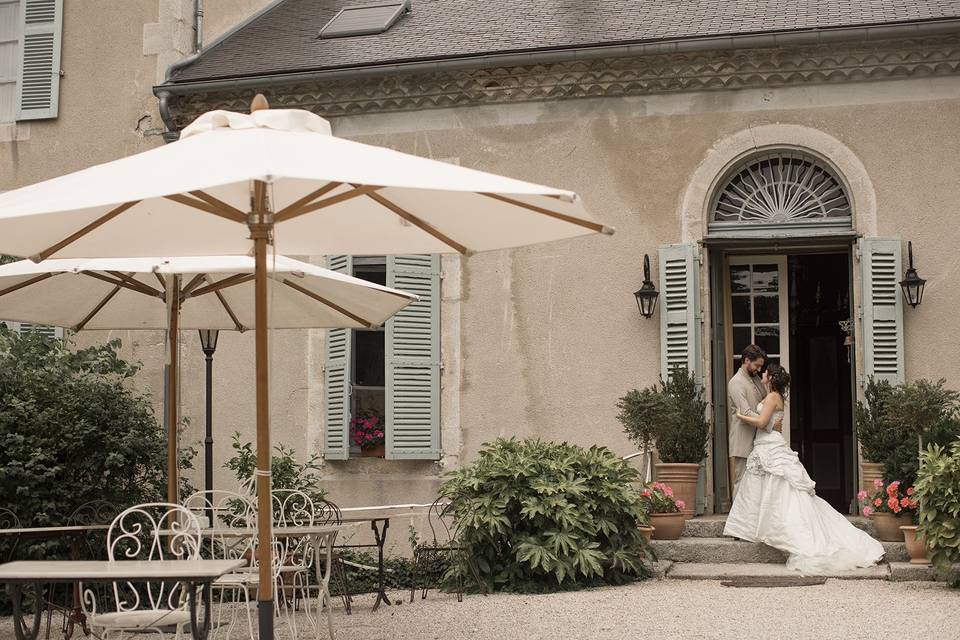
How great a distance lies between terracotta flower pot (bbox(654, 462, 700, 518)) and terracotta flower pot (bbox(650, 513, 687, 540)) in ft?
0.82

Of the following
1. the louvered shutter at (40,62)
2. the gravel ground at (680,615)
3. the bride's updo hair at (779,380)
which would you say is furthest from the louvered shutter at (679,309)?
the louvered shutter at (40,62)

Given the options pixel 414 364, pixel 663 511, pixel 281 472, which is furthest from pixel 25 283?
pixel 663 511

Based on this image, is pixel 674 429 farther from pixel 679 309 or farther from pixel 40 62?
pixel 40 62

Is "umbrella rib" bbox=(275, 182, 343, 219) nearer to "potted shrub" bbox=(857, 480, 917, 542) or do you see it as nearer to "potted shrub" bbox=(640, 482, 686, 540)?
"potted shrub" bbox=(640, 482, 686, 540)

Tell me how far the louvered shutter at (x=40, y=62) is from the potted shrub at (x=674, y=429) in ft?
21.3

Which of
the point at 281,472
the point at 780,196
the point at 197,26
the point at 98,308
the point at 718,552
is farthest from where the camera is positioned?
the point at 197,26

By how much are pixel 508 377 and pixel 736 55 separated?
129 inches

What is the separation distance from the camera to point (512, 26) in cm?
1113

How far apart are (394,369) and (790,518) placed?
141 inches

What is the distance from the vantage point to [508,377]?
10500mm

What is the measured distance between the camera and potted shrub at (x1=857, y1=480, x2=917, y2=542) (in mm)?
8766

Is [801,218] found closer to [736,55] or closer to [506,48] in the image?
[736,55]

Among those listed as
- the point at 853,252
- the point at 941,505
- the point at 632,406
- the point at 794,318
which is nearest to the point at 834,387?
the point at 794,318

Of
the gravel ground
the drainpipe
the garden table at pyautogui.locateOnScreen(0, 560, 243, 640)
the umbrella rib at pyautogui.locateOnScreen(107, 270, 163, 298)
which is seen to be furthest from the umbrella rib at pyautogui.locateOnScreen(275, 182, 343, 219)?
the drainpipe
